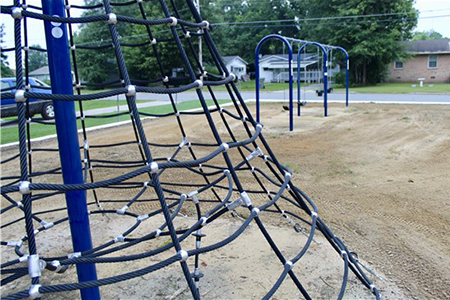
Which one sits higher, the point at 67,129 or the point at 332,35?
the point at 332,35

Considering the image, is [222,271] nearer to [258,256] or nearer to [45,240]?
[258,256]

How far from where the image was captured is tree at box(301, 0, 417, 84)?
24672 mm

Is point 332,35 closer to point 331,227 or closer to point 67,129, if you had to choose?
point 331,227

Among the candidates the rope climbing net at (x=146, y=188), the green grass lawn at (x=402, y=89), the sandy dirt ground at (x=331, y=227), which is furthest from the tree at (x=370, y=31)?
the rope climbing net at (x=146, y=188)

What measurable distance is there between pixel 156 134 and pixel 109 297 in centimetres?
645

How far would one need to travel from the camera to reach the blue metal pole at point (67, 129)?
1883 millimetres

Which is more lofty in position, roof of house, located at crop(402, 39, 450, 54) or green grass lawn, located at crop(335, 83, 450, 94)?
roof of house, located at crop(402, 39, 450, 54)

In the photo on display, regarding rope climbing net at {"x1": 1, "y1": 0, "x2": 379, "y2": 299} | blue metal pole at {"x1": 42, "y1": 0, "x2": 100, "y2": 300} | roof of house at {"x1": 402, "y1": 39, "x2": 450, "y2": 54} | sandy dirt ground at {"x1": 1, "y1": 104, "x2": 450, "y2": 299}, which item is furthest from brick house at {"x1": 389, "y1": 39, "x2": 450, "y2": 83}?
blue metal pole at {"x1": 42, "y1": 0, "x2": 100, "y2": 300}

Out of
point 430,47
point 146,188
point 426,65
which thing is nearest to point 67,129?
point 146,188

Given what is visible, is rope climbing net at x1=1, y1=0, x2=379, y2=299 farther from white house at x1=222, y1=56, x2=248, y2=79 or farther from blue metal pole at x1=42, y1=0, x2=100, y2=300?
white house at x1=222, y1=56, x2=248, y2=79

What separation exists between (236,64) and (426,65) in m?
17.4

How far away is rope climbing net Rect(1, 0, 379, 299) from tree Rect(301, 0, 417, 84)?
21.1 meters

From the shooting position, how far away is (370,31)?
24719mm

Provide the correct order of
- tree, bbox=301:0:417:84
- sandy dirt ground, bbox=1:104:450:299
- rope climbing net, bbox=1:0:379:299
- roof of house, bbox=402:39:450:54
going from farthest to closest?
roof of house, bbox=402:39:450:54 < tree, bbox=301:0:417:84 < sandy dirt ground, bbox=1:104:450:299 < rope climbing net, bbox=1:0:379:299
